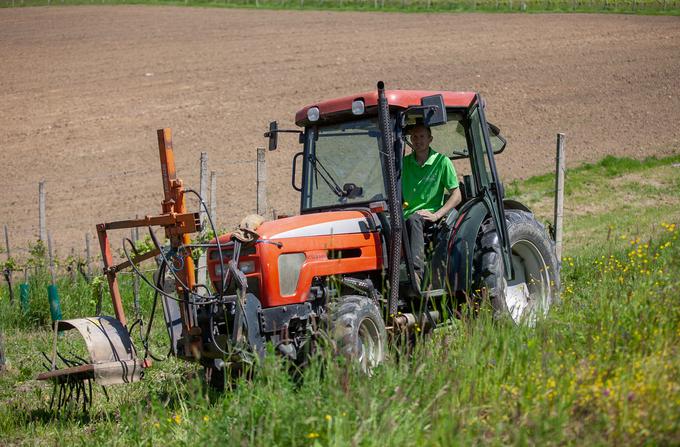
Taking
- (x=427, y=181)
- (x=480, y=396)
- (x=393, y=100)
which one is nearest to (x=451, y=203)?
(x=427, y=181)

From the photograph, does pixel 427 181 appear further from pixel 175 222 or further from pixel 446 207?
pixel 175 222

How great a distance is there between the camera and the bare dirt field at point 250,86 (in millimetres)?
18641

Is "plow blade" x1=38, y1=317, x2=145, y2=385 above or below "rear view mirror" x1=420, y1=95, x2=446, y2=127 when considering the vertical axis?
below

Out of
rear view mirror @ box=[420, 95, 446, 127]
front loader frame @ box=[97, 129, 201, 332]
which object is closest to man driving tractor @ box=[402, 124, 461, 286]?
rear view mirror @ box=[420, 95, 446, 127]

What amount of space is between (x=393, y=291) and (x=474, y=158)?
1.55m

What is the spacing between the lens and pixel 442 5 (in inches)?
1481

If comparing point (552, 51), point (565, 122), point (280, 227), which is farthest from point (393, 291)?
point (552, 51)

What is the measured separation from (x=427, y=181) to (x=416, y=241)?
0.58m

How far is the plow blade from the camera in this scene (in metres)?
5.92

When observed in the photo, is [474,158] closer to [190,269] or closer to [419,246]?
[419,246]

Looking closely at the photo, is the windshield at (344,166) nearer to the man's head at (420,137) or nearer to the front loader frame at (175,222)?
the man's head at (420,137)

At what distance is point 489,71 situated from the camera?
84.8ft

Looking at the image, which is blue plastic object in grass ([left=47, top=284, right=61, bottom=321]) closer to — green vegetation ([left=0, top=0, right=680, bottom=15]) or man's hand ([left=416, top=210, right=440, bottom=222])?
man's hand ([left=416, top=210, right=440, bottom=222])

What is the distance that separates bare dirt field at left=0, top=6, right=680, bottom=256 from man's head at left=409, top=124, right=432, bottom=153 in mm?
7412
